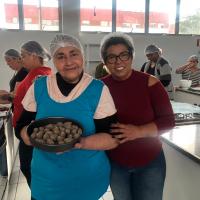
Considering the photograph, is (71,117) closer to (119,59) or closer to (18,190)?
(119,59)

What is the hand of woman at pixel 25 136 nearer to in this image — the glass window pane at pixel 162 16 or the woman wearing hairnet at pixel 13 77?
the woman wearing hairnet at pixel 13 77

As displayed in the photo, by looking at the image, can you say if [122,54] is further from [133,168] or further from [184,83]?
[184,83]

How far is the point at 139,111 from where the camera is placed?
1.07m

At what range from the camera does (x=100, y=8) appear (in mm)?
5156

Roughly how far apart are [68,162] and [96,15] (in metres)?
4.66

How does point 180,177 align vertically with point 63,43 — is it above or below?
below

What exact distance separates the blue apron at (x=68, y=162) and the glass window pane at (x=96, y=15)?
171 inches

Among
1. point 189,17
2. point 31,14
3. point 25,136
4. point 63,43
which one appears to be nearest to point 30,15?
point 31,14

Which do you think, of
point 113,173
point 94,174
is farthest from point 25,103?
point 113,173

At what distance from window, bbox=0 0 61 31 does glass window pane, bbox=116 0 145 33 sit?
1.29 meters

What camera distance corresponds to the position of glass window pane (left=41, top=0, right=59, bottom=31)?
4863 mm

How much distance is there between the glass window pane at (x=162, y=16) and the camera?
212 inches

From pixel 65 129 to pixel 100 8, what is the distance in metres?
4.71

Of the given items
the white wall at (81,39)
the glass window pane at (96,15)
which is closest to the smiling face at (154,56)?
the white wall at (81,39)
